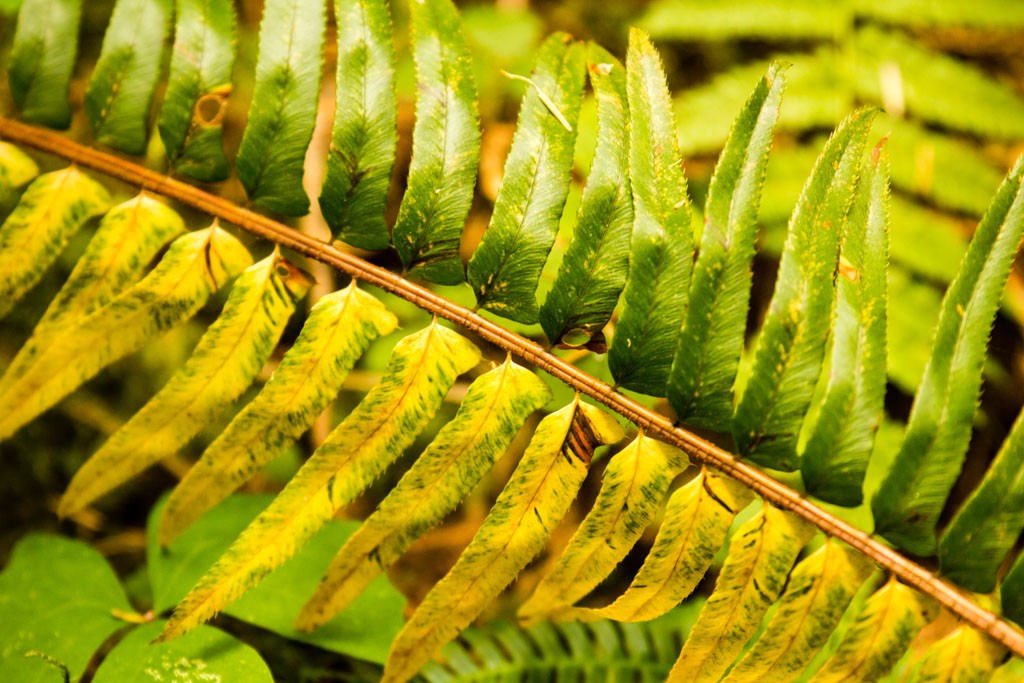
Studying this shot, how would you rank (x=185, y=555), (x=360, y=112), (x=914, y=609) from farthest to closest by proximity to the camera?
(x=185, y=555), (x=360, y=112), (x=914, y=609)

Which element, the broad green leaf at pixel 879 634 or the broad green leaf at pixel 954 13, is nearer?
the broad green leaf at pixel 879 634

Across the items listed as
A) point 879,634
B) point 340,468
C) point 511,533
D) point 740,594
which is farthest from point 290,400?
point 879,634

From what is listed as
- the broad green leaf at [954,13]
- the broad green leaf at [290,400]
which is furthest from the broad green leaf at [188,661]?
the broad green leaf at [954,13]

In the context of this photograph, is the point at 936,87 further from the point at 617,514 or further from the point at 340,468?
the point at 340,468

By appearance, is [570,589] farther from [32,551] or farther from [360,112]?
[32,551]

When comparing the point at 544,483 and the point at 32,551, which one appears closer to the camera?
the point at 544,483

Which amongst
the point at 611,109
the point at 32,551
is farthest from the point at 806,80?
the point at 32,551

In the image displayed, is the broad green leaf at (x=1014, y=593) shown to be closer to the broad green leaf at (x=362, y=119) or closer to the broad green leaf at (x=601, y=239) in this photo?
the broad green leaf at (x=601, y=239)
